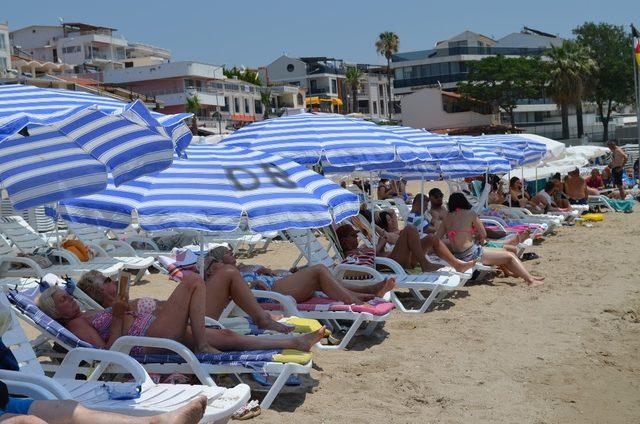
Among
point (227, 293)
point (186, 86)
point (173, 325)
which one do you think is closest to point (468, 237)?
point (227, 293)

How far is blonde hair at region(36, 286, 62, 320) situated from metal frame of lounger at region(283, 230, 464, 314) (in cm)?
323

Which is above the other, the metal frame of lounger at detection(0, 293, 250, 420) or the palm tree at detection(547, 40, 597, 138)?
the palm tree at detection(547, 40, 597, 138)

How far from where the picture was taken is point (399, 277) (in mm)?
8266

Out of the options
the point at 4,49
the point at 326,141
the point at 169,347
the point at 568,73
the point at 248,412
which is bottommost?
the point at 248,412

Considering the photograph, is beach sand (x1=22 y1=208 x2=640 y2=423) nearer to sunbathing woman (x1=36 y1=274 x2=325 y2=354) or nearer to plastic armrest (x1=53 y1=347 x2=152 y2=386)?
sunbathing woman (x1=36 y1=274 x2=325 y2=354)

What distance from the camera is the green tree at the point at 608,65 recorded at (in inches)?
2501

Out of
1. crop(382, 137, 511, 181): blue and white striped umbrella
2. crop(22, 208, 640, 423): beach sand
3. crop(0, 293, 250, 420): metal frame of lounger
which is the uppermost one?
crop(382, 137, 511, 181): blue and white striped umbrella

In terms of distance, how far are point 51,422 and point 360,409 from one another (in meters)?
2.19

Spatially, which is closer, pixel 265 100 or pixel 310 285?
pixel 310 285

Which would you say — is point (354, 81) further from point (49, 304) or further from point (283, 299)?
point (49, 304)

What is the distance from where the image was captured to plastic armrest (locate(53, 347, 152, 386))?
14.9 feet

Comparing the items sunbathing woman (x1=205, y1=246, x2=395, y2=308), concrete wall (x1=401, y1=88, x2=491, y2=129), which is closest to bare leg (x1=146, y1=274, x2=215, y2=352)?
sunbathing woman (x1=205, y1=246, x2=395, y2=308)

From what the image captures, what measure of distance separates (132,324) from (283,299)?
1593mm

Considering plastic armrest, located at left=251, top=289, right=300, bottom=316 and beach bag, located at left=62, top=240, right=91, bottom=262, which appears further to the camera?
beach bag, located at left=62, top=240, right=91, bottom=262
